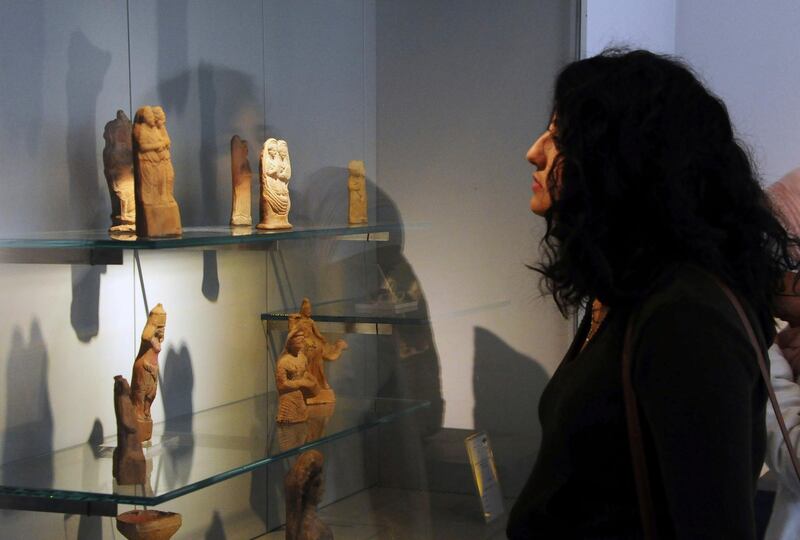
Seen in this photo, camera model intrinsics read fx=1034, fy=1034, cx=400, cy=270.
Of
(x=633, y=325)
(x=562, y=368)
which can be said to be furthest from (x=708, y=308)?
(x=562, y=368)

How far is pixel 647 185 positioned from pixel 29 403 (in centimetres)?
129

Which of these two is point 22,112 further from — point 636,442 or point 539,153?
point 636,442

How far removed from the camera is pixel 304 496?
100 inches

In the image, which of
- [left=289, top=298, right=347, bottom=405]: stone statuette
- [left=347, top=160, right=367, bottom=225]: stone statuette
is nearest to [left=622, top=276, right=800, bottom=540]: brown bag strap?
[left=289, top=298, right=347, bottom=405]: stone statuette

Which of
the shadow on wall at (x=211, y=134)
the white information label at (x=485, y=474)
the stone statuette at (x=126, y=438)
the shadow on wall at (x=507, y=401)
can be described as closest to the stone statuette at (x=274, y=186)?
the shadow on wall at (x=211, y=134)

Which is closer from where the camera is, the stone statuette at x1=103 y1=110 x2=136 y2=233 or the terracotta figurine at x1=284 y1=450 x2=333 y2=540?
the stone statuette at x1=103 y1=110 x2=136 y2=233

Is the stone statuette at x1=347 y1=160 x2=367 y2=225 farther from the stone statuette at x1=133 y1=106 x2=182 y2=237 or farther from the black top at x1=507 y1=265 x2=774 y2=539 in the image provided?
the black top at x1=507 y1=265 x2=774 y2=539

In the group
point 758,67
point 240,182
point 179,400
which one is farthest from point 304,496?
point 758,67

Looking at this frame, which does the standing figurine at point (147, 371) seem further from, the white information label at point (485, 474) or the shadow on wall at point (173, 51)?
the white information label at point (485, 474)

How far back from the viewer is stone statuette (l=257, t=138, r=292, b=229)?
248cm

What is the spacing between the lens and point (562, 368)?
158cm

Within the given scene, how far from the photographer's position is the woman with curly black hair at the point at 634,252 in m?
1.36

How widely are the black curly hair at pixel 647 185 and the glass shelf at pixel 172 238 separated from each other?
0.90 metres

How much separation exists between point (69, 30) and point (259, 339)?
2.88 feet
